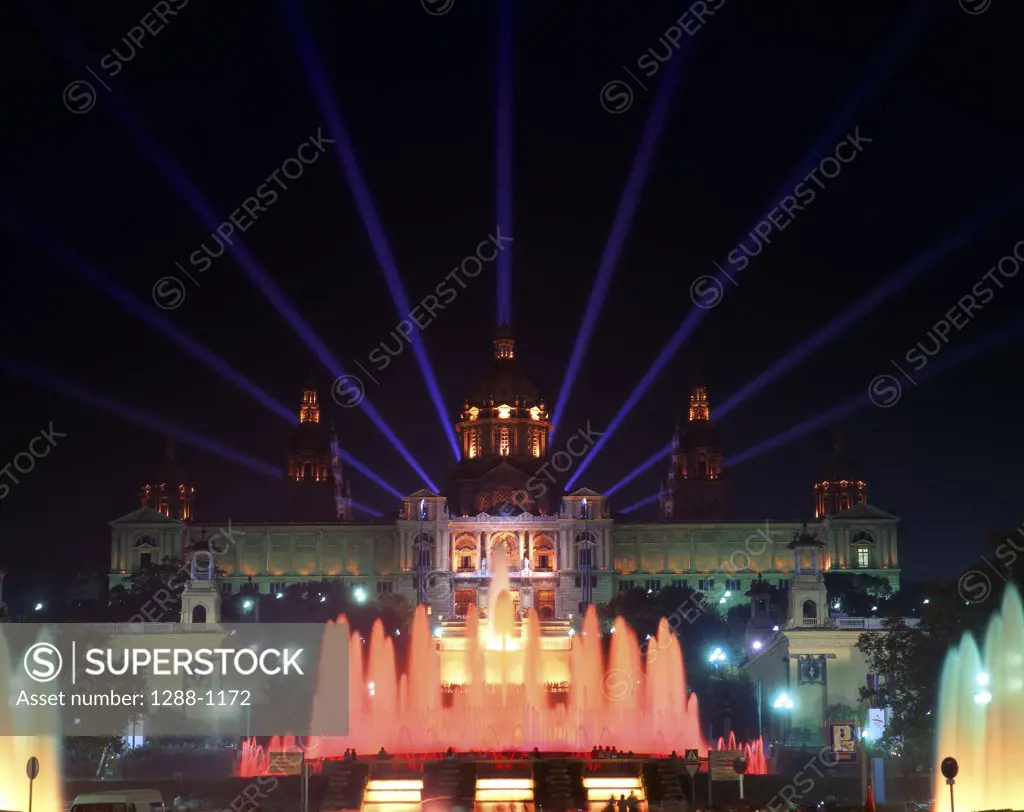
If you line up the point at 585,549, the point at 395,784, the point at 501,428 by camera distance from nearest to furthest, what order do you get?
the point at 395,784 < the point at 585,549 < the point at 501,428

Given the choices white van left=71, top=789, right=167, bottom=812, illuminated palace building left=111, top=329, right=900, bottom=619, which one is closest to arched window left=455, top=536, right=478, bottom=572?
illuminated palace building left=111, top=329, right=900, bottom=619

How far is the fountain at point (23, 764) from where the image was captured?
59062mm

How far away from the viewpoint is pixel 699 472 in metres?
180

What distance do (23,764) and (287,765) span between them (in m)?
8.38

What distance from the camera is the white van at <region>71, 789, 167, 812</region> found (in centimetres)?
4818

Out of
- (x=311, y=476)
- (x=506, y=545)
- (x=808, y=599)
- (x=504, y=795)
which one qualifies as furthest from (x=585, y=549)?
(x=504, y=795)

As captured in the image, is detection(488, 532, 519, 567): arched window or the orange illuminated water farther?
detection(488, 532, 519, 567): arched window

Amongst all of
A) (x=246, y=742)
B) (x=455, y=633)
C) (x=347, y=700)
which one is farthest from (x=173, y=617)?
(x=246, y=742)

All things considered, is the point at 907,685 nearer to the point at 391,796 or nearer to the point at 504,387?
the point at 391,796

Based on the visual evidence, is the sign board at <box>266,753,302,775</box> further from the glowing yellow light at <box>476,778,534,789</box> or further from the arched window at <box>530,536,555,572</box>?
the arched window at <box>530,536,555,572</box>

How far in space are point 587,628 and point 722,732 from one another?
23.1m

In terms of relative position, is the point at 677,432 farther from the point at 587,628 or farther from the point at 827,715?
the point at 827,715

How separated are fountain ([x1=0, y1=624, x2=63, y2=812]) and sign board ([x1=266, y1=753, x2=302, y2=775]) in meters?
6.81

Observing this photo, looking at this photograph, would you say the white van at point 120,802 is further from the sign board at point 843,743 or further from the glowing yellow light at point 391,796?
the sign board at point 843,743
